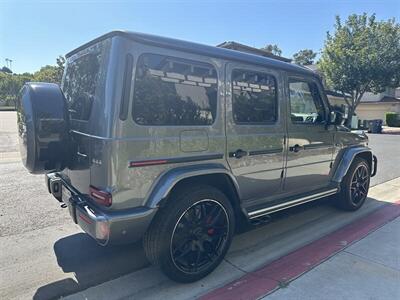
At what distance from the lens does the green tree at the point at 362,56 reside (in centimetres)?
2258

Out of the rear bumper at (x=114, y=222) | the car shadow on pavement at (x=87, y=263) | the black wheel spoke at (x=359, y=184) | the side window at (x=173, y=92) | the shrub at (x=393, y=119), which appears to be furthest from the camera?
the shrub at (x=393, y=119)

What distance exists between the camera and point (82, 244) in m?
3.69

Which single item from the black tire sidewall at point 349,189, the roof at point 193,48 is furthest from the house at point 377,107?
the roof at point 193,48

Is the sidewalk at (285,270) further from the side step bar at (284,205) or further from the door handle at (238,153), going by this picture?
the door handle at (238,153)

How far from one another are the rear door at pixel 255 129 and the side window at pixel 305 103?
0.27 metres

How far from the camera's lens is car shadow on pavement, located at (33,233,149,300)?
284 centimetres

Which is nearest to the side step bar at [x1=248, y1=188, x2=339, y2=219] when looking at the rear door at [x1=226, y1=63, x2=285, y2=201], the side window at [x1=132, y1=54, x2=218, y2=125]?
the rear door at [x1=226, y1=63, x2=285, y2=201]

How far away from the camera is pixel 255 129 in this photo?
3424mm

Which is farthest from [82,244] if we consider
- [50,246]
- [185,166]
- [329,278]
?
[329,278]

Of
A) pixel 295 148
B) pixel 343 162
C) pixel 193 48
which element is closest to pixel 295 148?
pixel 295 148

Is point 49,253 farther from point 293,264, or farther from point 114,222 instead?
point 293,264

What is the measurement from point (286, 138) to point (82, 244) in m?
2.77

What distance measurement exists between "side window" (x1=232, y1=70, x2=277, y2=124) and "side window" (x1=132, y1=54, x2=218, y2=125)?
302 mm

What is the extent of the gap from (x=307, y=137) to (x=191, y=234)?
2.08 m
